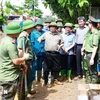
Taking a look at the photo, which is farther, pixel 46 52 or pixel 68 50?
pixel 68 50

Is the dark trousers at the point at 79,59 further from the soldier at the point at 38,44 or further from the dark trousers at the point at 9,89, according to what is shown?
the dark trousers at the point at 9,89

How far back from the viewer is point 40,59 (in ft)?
24.3

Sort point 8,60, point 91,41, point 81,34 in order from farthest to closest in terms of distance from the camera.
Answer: point 81,34 → point 91,41 → point 8,60

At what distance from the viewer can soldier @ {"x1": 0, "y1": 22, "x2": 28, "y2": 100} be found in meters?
4.29

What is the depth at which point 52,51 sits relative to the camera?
23.6 ft

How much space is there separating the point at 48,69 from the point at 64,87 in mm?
638

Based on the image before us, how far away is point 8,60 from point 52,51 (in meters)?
2.88

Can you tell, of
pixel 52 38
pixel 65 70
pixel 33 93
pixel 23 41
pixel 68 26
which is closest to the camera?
pixel 23 41

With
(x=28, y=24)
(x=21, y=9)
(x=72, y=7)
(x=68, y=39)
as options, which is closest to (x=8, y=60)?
(x=28, y=24)

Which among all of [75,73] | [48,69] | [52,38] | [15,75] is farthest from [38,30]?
[15,75]

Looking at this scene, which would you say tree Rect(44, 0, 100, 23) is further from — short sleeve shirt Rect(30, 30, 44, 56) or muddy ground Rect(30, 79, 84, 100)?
muddy ground Rect(30, 79, 84, 100)

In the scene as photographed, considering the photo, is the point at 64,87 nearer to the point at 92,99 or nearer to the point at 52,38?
the point at 52,38

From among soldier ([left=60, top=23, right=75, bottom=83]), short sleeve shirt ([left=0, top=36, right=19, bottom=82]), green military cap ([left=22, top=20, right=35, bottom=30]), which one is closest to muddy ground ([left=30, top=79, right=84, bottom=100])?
soldier ([left=60, top=23, right=75, bottom=83])

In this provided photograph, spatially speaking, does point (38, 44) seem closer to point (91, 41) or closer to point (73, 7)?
point (91, 41)
